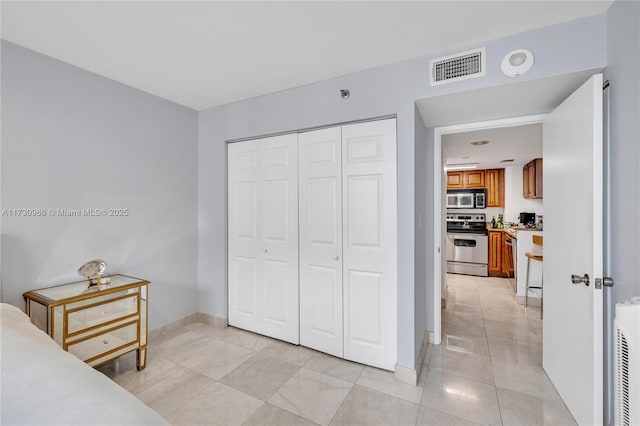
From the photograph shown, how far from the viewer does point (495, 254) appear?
18.4 ft

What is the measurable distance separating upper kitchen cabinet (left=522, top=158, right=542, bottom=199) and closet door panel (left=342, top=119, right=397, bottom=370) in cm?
388

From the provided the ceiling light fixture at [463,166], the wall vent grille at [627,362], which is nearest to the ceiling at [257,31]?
the wall vent grille at [627,362]

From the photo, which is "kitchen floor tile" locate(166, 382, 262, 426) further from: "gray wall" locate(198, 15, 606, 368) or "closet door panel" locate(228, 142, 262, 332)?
"gray wall" locate(198, 15, 606, 368)

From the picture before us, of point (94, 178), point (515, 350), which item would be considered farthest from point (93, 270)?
point (515, 350)

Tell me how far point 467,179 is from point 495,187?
1.88ft

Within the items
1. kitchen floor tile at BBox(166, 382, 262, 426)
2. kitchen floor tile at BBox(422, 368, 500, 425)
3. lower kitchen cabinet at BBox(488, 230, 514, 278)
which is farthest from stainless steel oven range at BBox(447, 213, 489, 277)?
kitchen floor tile at BBox(166, 382, 262, 426)

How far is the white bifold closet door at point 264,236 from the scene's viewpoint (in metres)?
2.75

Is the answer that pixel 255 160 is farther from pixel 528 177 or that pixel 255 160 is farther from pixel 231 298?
pixel 528 177

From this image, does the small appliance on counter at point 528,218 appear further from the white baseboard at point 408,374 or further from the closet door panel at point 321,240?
the closet door panel at point 321,240

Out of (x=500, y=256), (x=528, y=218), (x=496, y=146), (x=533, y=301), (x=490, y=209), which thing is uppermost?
(x=496, y=146)

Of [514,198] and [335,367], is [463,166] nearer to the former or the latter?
[514,198]

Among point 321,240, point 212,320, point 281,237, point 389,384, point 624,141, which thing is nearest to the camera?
point 624,141

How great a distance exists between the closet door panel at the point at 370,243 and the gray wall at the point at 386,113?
83mm

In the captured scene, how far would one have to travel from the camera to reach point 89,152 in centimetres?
235
